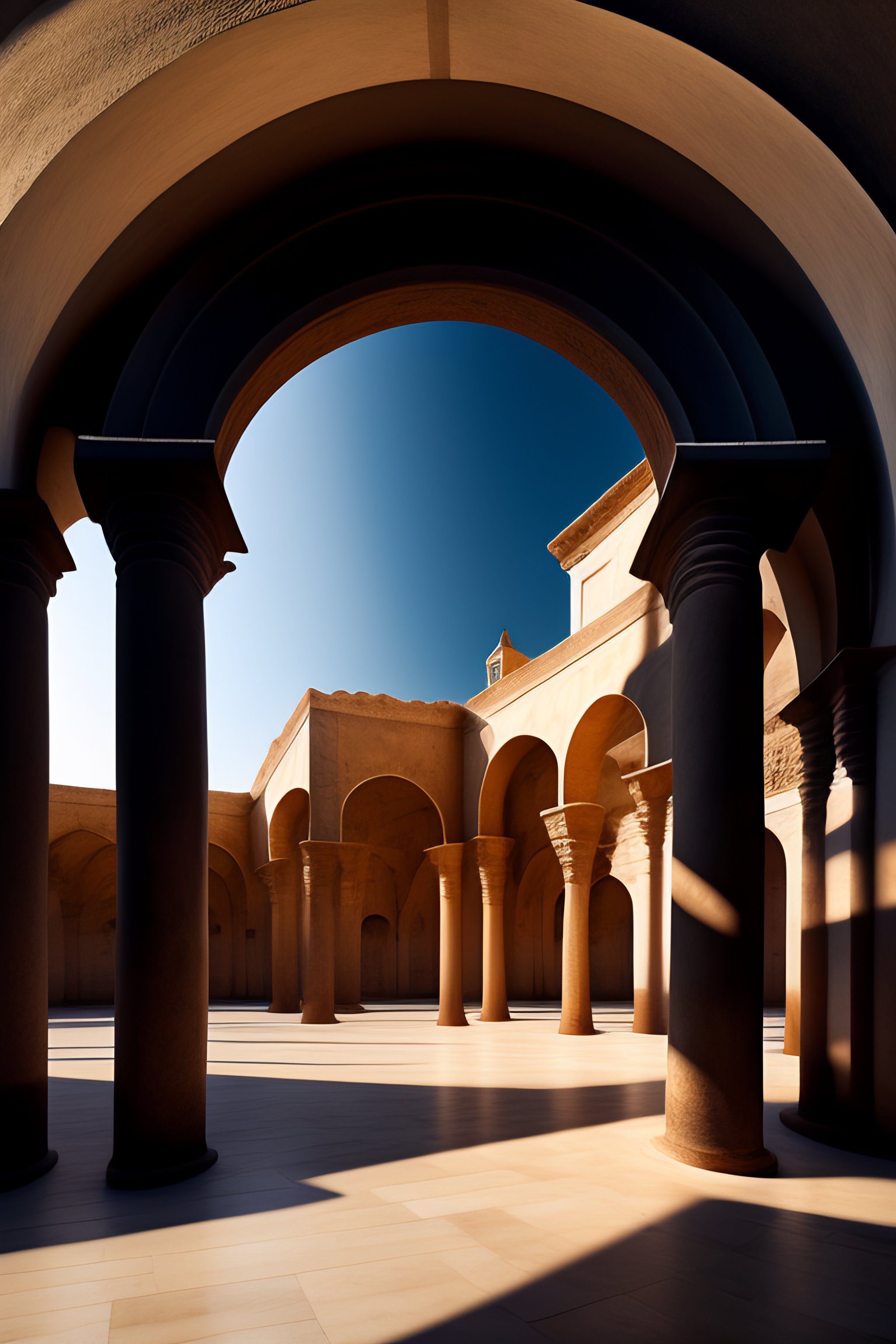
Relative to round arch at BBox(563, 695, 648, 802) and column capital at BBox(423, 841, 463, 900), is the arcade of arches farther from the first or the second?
column capital at BBox(423, 841, 463, 900)

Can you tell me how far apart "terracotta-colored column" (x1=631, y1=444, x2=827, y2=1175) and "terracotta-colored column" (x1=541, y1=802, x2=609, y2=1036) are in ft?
26.3

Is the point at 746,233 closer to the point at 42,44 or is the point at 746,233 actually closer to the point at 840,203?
the point at 840,203

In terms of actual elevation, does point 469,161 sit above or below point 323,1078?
above

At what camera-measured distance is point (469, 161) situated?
16.8 ft

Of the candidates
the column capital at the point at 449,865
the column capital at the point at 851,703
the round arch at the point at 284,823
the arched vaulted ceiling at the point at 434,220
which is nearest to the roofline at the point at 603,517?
the column capital at the point at 449,865

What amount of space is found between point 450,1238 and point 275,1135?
2101 millimetres

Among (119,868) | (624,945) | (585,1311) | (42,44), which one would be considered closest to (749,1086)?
(585,1311)

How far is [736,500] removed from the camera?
4500 millimetres

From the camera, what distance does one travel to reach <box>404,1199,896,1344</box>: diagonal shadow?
2348 mm

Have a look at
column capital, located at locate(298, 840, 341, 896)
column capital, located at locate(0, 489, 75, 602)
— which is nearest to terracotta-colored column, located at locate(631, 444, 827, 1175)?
column capital, located at locate(0, 489, 75, 602)

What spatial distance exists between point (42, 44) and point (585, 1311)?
5.26 m

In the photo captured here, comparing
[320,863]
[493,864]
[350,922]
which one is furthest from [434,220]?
[350,922]

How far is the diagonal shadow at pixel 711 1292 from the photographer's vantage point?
2348mm

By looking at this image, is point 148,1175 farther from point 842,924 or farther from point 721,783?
point 842,924
